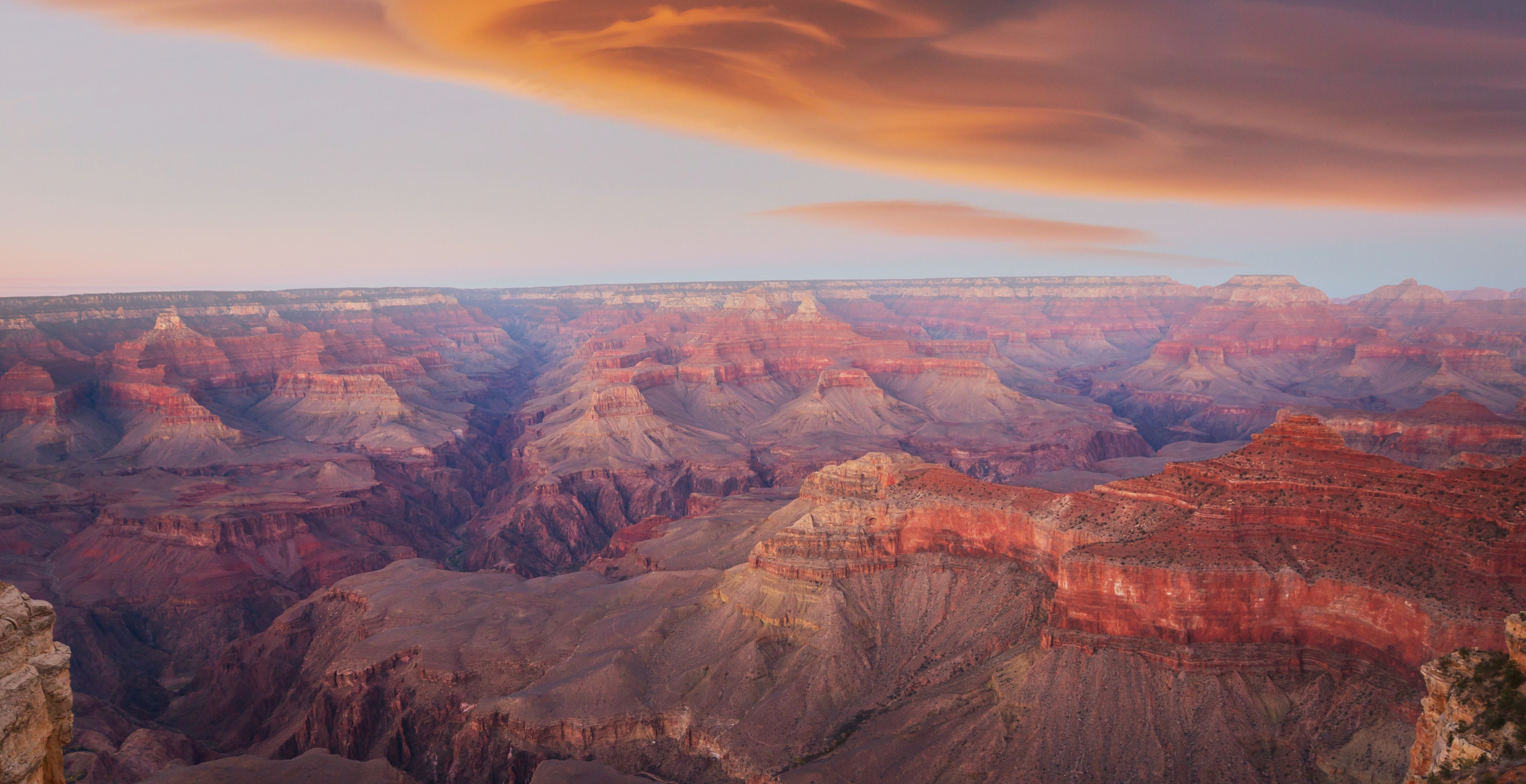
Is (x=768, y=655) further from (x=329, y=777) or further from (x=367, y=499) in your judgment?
(x=367, y=499)

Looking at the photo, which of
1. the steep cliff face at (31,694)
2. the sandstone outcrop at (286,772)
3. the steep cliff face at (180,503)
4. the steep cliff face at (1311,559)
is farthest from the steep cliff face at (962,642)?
the steep cliff face at (31,694)

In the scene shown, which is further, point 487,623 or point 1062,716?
point 487,623

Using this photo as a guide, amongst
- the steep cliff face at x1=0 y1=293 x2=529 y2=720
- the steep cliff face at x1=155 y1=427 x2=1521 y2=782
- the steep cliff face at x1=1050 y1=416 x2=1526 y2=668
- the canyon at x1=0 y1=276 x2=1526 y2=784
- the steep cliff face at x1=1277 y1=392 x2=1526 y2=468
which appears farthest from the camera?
the steep cliff face at x1=1277 y1=392 x2=1526 y2=468

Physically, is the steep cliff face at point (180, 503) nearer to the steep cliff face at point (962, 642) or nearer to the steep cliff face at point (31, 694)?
the steep cliff face at point (962, 642)

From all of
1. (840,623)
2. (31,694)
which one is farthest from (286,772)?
(31,694)

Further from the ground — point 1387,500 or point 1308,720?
point 1387,500

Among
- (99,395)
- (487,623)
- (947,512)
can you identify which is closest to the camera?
(947,512)

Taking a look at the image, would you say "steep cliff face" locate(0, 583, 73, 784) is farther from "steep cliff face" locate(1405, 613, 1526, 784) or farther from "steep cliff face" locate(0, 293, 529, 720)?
"steep cliff face" locate(0, 293, 529, 720)

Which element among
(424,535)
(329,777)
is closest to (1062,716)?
(329,777)

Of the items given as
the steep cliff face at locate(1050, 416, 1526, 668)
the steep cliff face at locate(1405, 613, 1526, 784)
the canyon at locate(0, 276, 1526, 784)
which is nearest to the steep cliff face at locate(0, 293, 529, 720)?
the canyon at locate(0, 276, 1526, 784)
